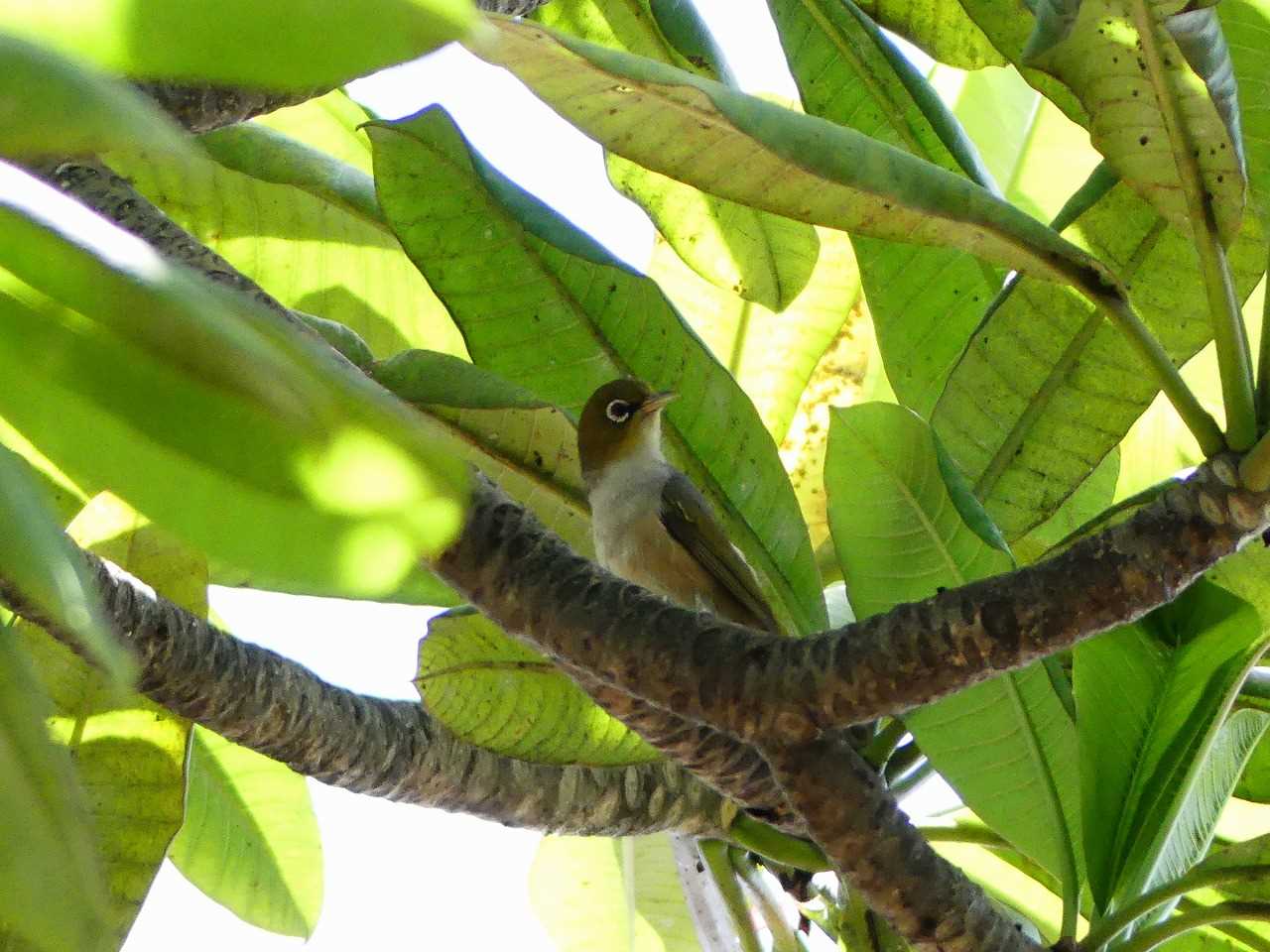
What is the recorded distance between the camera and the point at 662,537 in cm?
254

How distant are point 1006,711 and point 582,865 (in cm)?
117

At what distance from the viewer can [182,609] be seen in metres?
1.48

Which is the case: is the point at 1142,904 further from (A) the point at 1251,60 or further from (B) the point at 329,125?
(B) the point at 329,125

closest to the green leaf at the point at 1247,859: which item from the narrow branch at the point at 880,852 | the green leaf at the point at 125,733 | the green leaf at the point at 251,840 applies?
the narrow branch at the point at 880,852

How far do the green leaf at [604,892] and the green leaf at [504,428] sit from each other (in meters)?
0.77

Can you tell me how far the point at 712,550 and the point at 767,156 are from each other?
4.14ft

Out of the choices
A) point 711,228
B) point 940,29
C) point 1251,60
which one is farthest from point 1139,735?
point 940,29

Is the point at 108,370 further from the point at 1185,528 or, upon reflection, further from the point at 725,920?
the point at 725,920

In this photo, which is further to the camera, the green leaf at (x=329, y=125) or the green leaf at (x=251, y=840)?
the green leaf at (x=329, y=125)

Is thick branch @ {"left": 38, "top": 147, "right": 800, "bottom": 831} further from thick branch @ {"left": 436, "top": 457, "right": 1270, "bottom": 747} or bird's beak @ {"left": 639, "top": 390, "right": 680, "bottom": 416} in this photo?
bird's beak @ {"left": 639, "top": 390, "right": 680, "bottom": 416}

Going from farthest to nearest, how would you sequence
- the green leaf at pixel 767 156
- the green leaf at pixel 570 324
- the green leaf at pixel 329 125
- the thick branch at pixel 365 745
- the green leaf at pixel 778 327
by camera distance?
1. the green leaf at pixel 329 125
2. the green leaf at pixel 778 327
3. the green leaf at pixel 570 324
4. the thick branch at pixel 365 745
5. the green leaf at pixel 767 156

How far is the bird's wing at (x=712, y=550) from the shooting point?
2.40 meters

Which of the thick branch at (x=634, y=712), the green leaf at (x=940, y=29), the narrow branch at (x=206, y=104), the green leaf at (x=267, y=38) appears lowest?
the green leaf at (x=267, y=38)

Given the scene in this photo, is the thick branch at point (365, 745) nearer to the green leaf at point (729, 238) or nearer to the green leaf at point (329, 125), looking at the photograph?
the green leaf at point (729, 238)
